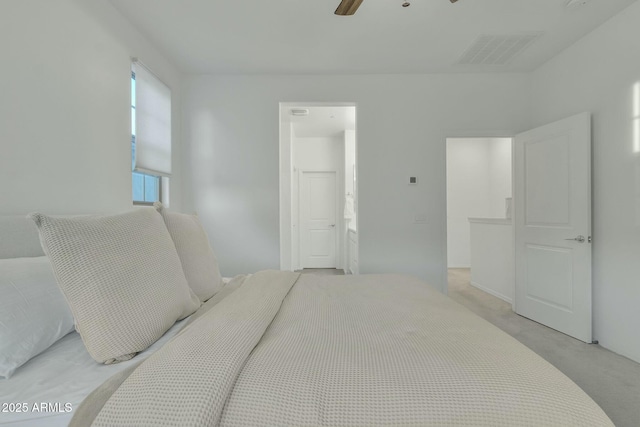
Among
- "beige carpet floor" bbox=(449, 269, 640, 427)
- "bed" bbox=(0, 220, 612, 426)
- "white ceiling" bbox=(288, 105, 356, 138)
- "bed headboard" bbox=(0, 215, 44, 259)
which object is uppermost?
"white ceiling" bbox=(288, 105, 356, 138)

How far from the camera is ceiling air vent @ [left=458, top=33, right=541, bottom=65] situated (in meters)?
2.76

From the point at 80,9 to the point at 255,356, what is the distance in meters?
2.40

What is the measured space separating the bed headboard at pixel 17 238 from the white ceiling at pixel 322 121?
3261mm

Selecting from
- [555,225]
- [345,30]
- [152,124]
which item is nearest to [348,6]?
[345,30]

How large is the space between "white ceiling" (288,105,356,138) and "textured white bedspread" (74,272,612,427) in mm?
3557

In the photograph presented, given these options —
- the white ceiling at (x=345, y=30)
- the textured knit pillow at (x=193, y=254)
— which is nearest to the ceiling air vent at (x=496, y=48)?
the white ceiling at (x=345, y=30)

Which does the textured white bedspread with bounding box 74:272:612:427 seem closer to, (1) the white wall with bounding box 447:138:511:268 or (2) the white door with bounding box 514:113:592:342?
(2) the white door with bounding box 514:113:592:342

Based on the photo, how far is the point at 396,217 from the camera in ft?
11.5

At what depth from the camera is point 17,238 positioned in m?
1.35

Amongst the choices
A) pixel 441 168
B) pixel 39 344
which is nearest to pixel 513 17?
pixel 441 168

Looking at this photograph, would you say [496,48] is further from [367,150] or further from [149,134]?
[149,134]

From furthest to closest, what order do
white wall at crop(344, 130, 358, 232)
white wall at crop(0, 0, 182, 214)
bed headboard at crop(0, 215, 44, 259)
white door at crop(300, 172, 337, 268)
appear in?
white door at crop(300, 172, 337, 268), white wall at crop(344, 130, 358, 232), white wall at crop(0, 0, 182, 214), bed headboard at crop(0, 215, 44, 259)

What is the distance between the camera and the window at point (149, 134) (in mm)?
2596

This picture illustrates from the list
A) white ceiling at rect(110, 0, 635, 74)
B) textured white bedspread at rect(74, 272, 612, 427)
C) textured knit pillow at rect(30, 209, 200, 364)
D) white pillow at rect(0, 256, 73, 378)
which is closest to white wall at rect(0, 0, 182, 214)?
white ceiling at rect(110, 0, 635, 74)
